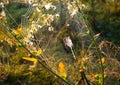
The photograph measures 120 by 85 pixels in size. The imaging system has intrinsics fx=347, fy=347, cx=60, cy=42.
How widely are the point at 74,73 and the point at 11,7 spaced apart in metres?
5.13

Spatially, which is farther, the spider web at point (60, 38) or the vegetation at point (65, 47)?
the spider web at point (60, 38)

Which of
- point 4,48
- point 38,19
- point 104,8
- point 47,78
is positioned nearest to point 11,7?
point 4,48

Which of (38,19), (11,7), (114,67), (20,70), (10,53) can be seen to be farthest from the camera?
(11,7)

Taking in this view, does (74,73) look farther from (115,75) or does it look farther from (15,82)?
(15,82)

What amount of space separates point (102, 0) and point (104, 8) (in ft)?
0.72

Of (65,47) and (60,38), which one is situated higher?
(60,38)

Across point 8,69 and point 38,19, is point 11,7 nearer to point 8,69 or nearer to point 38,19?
point 8,69

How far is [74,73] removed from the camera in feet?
17.8

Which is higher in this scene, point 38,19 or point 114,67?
point 38,19

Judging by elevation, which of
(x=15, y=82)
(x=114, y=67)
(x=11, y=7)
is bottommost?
(x=15, y=82)

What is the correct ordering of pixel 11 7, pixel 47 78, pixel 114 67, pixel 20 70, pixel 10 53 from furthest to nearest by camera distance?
pixel 11 7 < pixel 10 53 < pixel 20 70 < pixel 47 78 < pixel 114 67

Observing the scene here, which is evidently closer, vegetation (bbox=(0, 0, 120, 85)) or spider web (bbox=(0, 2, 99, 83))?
vegetation (bbox=(0, 0, 120, 85))

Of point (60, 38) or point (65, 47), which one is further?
point (60, 38)

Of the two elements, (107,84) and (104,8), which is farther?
(104,8)
